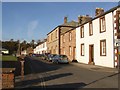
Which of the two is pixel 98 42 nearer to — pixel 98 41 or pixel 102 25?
pixel 98 41

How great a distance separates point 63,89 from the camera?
11750mm

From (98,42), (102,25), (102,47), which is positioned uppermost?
(102,25)

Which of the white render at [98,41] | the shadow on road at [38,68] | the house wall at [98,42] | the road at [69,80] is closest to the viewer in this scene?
the road at [69,80]

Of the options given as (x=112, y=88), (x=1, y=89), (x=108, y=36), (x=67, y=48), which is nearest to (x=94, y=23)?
(x=108, y=36)

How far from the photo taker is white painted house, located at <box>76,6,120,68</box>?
25.9 metres

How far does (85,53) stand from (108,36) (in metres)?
7.83

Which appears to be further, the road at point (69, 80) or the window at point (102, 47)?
the window at point (102, 47)

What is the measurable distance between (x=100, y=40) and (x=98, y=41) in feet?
2.18

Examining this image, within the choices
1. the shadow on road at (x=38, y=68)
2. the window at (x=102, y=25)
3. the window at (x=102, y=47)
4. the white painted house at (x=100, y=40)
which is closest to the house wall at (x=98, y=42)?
the white painted house at (x=100, y=40)

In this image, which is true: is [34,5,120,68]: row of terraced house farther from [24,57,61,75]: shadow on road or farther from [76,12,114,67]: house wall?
[24,57,61,75]: shadow on road

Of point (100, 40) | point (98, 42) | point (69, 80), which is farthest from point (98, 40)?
point (69, 80)

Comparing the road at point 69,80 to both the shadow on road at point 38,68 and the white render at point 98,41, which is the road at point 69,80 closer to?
the shadow on road at point 38,68

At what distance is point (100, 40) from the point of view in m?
29.4

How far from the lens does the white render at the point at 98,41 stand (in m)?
26.5
